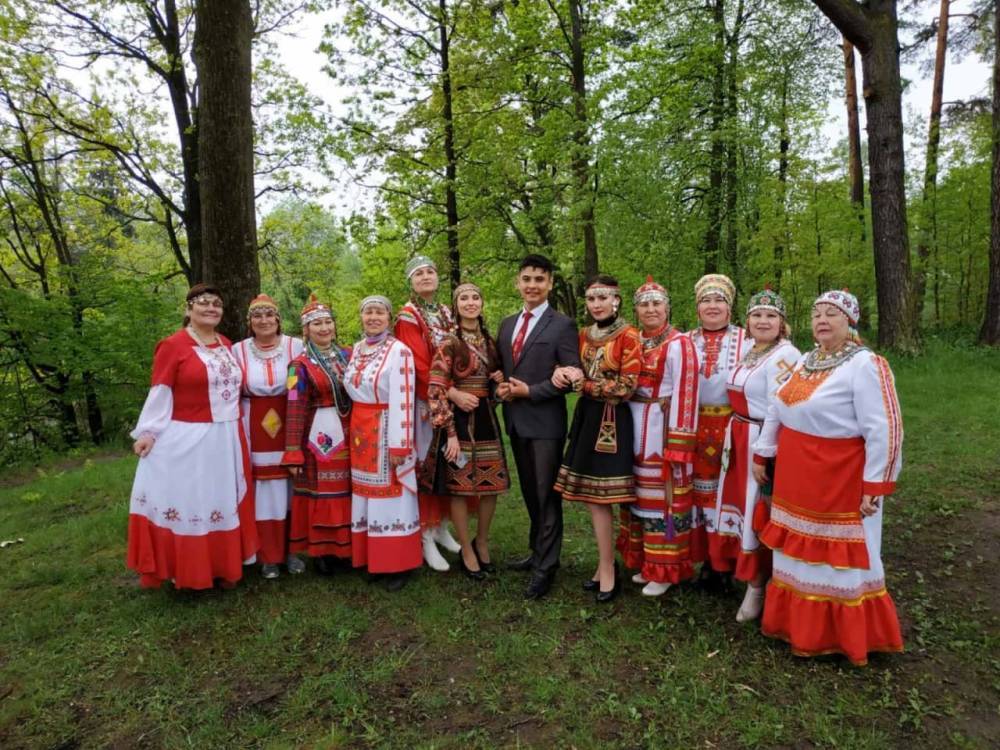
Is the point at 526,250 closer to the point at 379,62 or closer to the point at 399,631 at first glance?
the point at 379,62

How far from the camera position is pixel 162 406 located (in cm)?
374

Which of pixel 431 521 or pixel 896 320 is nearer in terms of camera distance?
pixel 431 521

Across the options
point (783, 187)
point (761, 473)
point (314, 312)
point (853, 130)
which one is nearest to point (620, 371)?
point (761, 473)

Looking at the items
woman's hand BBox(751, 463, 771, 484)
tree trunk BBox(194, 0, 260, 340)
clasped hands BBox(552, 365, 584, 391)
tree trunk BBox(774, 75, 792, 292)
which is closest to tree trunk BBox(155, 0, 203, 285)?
tree trunk BBox(194, 0, 260, 340)

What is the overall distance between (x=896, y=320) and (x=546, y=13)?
8.43 m

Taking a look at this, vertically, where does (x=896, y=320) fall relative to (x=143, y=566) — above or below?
above

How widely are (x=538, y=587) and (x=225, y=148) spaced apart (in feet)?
13.7

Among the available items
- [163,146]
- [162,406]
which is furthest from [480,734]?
[163,146]

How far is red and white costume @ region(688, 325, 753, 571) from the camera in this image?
355 cm

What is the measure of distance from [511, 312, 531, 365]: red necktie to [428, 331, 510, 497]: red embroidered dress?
21 cm

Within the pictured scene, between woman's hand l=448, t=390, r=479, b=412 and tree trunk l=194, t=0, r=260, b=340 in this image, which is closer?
woman's hand l=448, t=390, r=479, b=412

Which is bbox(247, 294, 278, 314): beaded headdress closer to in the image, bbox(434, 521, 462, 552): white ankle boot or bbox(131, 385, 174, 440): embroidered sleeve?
bbox(131, 385, 174, 440): embroidered sleeve

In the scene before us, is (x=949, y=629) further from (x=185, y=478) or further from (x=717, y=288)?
(x=185, y=478)

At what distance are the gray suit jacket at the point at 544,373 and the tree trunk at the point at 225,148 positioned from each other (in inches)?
99.0
